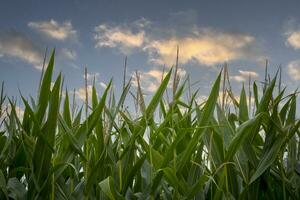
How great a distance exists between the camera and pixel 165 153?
8.52 ft

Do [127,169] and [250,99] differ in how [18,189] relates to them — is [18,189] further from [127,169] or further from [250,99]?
[250,99]

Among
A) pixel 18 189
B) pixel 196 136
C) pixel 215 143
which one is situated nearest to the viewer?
pixel 196 136

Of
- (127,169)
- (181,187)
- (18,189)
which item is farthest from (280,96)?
(18,189)

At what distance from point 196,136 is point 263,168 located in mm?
448

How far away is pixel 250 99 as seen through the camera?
9.48 ft

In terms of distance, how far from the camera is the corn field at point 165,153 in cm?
257

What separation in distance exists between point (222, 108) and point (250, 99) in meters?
0.23

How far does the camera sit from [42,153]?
273 cm

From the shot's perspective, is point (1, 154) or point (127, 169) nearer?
point (127, 169)

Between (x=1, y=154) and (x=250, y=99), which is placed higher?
(x=250, y=99)

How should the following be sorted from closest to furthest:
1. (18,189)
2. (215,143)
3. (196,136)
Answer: (196,136) → (215,143) → (18,189)

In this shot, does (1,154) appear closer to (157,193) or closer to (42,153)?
(42,153)

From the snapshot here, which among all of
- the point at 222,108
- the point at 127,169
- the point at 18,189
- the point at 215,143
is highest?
the point at 222,108

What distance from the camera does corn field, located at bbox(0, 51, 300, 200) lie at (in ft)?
8.43
